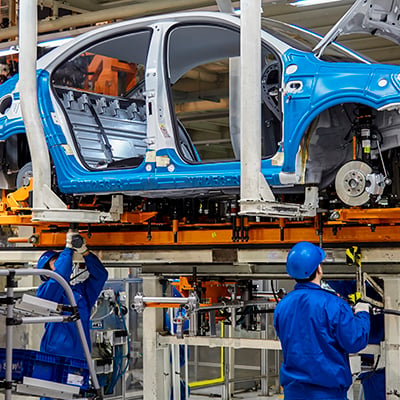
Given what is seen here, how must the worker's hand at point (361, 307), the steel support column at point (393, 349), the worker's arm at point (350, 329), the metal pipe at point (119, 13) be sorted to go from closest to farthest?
1. the worker's arm at point (350, 329)
2. the worker's hand at point (361, 307)
3. the steel support column at point (393, 349)
4. the metal pipe at point (119, 13)

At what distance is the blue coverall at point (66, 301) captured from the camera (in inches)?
253

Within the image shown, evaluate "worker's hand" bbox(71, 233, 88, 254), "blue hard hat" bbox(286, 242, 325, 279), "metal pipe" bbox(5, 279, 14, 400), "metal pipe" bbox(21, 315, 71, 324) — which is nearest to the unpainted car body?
"worker's hand" bbox(71, 233, 88, 254)

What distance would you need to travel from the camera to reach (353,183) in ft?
16.3

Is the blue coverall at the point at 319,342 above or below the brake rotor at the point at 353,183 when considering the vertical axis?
below

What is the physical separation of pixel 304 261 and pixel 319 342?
18.2 inches

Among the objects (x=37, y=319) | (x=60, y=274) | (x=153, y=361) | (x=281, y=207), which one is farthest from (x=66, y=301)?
(x=281, y=207)

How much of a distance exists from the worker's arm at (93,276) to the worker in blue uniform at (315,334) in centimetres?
219

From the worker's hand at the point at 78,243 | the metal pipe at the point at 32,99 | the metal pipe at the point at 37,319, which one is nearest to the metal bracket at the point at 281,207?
the metal pipe at the point at 37,319

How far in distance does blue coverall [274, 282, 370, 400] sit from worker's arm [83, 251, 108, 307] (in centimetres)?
224

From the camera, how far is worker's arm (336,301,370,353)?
450 cm

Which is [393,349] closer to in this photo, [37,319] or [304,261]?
[304,261]

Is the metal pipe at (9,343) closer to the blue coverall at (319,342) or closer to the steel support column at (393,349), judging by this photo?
the blue coverall at (319,342)

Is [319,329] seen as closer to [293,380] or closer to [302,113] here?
[293,380]

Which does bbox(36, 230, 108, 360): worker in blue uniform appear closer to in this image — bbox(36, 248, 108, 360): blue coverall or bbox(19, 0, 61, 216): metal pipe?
bbox(36, 248, 108, 360): blue coverall
